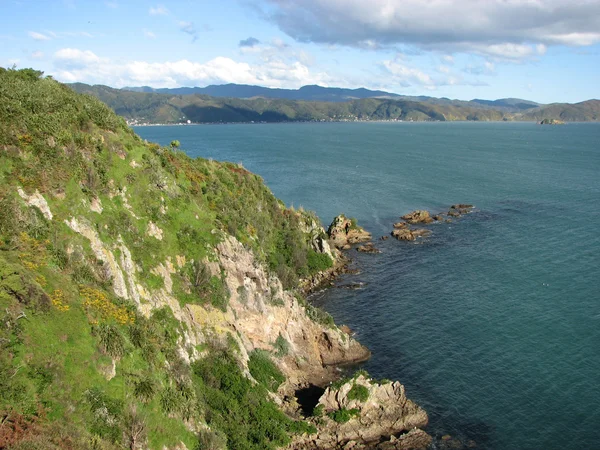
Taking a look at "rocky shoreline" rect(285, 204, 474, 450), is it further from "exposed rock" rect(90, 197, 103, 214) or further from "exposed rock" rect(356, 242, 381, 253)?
"exposed rock" rect(356, 242, 381, 253)

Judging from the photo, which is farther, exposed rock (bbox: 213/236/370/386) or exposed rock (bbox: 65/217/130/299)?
exposed rock (bbox: 213/236/370/386)

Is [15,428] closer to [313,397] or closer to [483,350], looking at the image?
[313,397]

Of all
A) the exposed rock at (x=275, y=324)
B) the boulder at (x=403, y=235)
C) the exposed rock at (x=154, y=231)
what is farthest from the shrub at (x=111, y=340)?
the boulder at (x=403, y=235)

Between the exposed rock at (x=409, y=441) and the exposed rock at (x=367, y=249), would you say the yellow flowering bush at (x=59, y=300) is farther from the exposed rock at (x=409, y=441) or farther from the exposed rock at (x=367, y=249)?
the exposed rock at (x=367, y=249)

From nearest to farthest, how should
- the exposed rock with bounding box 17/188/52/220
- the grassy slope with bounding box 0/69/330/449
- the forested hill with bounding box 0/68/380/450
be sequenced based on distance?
the grassy slope with bounding box 0/69/330/449
the forested hill with bounding box 0/68/380/450
the exposed rock with bounding box 17/188/52/220

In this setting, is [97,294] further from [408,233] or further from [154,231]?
[408,233]

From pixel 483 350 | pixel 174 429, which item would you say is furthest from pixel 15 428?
pixel 483 350

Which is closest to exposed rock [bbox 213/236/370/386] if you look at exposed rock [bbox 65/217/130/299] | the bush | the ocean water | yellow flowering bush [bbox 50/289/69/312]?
the bush

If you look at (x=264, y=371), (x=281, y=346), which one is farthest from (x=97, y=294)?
(x=281, y=346)

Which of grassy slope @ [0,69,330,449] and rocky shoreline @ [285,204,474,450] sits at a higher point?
grassy slope @ [0,69,330,449]

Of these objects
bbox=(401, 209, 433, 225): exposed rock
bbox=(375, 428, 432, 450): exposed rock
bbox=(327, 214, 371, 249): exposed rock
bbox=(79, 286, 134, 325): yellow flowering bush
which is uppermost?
bbox=(79, 286, 134, 325): yellow flowering bush
